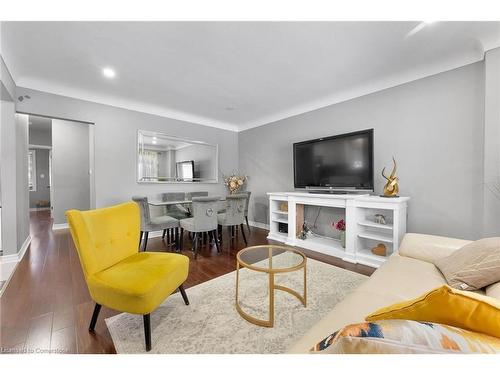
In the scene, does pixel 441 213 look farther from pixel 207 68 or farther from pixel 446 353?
pixel 207 68

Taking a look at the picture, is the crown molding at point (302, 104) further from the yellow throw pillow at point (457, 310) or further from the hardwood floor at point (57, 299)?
the yellow throw pillow at point (457, 310)

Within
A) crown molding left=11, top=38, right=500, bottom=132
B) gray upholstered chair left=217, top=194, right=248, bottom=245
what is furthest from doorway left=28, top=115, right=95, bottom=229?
gray upholstered chair left=217, top=194, right=248, bottom=245

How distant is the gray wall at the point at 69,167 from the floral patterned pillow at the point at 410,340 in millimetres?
5893

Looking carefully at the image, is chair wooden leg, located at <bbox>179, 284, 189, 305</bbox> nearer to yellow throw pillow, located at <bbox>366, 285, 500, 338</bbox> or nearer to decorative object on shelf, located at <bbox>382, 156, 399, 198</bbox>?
yellow throw pillow, located at <bbox>366, 285, 500, 338</bbox>

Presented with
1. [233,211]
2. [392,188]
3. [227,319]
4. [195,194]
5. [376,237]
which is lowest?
[227,319]

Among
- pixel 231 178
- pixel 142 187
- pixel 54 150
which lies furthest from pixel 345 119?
pixel 54 150

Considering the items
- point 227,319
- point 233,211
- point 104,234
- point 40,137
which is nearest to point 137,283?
point 104,234

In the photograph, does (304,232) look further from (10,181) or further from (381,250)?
(10,181)

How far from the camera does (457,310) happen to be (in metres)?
0.57

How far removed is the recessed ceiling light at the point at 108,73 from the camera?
8.22ft

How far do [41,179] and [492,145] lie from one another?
11.0 metres

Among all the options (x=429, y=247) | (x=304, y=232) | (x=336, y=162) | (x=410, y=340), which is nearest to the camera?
(x=410, y=340)

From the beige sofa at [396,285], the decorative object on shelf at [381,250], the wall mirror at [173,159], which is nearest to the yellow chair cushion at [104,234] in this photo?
the beige sofa at [396,285]
